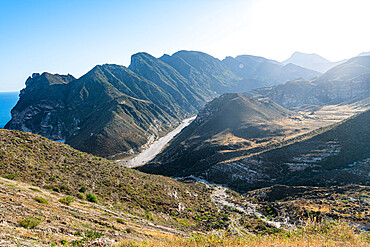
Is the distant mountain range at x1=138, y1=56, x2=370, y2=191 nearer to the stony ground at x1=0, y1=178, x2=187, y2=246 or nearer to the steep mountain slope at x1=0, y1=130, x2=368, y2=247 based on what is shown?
the steep mountain slope at x1=0, y1=130, x2=368, y2=247

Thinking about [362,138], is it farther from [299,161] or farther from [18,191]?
[18,191]

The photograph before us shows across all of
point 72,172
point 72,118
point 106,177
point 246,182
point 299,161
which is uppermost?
point 72,118

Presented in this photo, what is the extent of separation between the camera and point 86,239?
29.9ft

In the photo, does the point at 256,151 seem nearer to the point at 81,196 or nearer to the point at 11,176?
the point at 81,196

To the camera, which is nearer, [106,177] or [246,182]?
[106,177]

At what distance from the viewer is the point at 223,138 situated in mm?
91438

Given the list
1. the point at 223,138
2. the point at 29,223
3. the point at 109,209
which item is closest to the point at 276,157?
the point at 223,138

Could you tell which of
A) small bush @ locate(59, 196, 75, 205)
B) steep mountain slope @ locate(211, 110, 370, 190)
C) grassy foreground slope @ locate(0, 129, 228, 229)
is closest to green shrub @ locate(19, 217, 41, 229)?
small bush @ locate(59, 196, 75, 205)

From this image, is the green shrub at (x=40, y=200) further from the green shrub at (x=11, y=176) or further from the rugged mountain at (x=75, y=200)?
the green shrub at (x=11, y=176)

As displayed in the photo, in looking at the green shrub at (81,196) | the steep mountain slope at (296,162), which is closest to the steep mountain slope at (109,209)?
the green shrub at (81,196)

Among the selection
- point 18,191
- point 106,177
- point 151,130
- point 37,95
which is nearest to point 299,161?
point 106,177

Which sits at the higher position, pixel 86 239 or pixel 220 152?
pixel 86 239

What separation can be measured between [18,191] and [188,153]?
77240 mm

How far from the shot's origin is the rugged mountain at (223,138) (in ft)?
253
